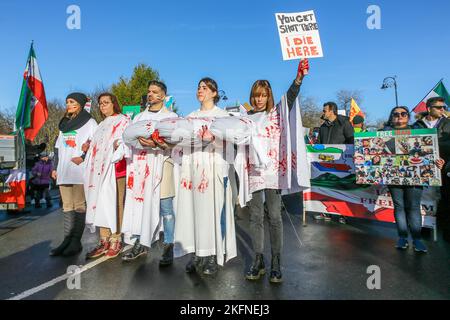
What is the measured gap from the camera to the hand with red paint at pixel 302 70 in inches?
114

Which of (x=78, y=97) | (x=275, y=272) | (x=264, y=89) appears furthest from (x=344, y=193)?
(x=78, y=97)

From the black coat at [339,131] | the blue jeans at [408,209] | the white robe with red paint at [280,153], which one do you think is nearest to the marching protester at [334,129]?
the black coat at [339,131]

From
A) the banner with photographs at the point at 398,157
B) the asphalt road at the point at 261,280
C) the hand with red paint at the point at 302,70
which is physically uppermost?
the hand with red paint at the point at 302,70

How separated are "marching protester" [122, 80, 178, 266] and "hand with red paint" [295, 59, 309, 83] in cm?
149

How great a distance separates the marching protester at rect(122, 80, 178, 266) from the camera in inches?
137

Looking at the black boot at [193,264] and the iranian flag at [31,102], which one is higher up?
the iranian flag at [31,102]

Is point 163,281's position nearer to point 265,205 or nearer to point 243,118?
point 265,205

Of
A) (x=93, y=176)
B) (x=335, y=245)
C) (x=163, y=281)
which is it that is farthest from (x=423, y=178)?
(x=93, y=176)

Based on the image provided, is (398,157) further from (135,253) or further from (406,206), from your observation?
(135,253)

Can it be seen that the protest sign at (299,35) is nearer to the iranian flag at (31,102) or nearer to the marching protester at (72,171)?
the marching protester at (72,171)

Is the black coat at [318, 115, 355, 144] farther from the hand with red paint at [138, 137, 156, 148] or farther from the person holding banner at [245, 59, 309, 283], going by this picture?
the hand with red paint at [138, 137, 156, 148]

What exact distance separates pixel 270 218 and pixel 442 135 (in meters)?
3.08

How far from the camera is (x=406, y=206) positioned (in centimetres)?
423

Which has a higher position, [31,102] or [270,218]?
[31,102]
